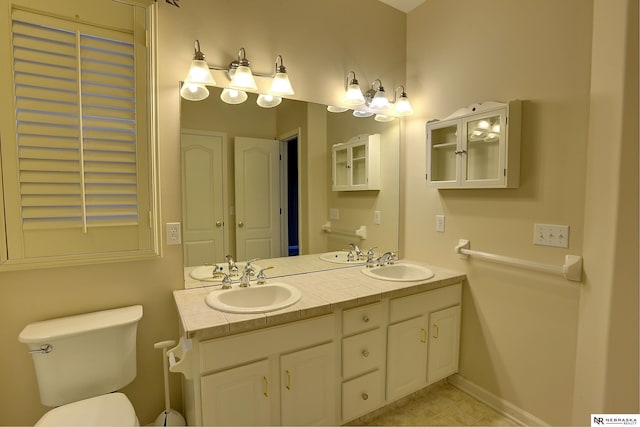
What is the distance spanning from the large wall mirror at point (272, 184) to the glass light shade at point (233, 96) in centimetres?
3

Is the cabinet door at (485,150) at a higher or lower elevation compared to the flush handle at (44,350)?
higher

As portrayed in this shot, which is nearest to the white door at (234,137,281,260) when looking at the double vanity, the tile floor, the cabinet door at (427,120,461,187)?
the double vanity

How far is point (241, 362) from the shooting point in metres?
1.30

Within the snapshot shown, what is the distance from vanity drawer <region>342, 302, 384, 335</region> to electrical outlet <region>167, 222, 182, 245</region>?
0.97 meters

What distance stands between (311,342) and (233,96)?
1.43 metres

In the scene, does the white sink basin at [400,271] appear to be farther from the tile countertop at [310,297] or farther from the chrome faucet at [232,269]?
the chrome faucet at [232,269]

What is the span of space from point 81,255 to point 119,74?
0.87 m

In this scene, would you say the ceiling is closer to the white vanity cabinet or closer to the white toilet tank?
the white vanity cabinet

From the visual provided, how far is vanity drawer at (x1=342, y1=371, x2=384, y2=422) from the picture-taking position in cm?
159

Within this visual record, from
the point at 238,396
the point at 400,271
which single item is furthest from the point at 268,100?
the point at 238,396

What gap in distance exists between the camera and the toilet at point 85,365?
3.86 ft

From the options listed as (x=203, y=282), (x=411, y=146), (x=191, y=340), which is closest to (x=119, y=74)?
(x=203, y=282)

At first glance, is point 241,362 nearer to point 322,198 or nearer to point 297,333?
point 297,333

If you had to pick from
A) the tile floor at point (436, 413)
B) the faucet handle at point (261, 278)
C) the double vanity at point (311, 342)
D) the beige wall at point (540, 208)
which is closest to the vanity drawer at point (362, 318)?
the double vanity at point (311, 342)
